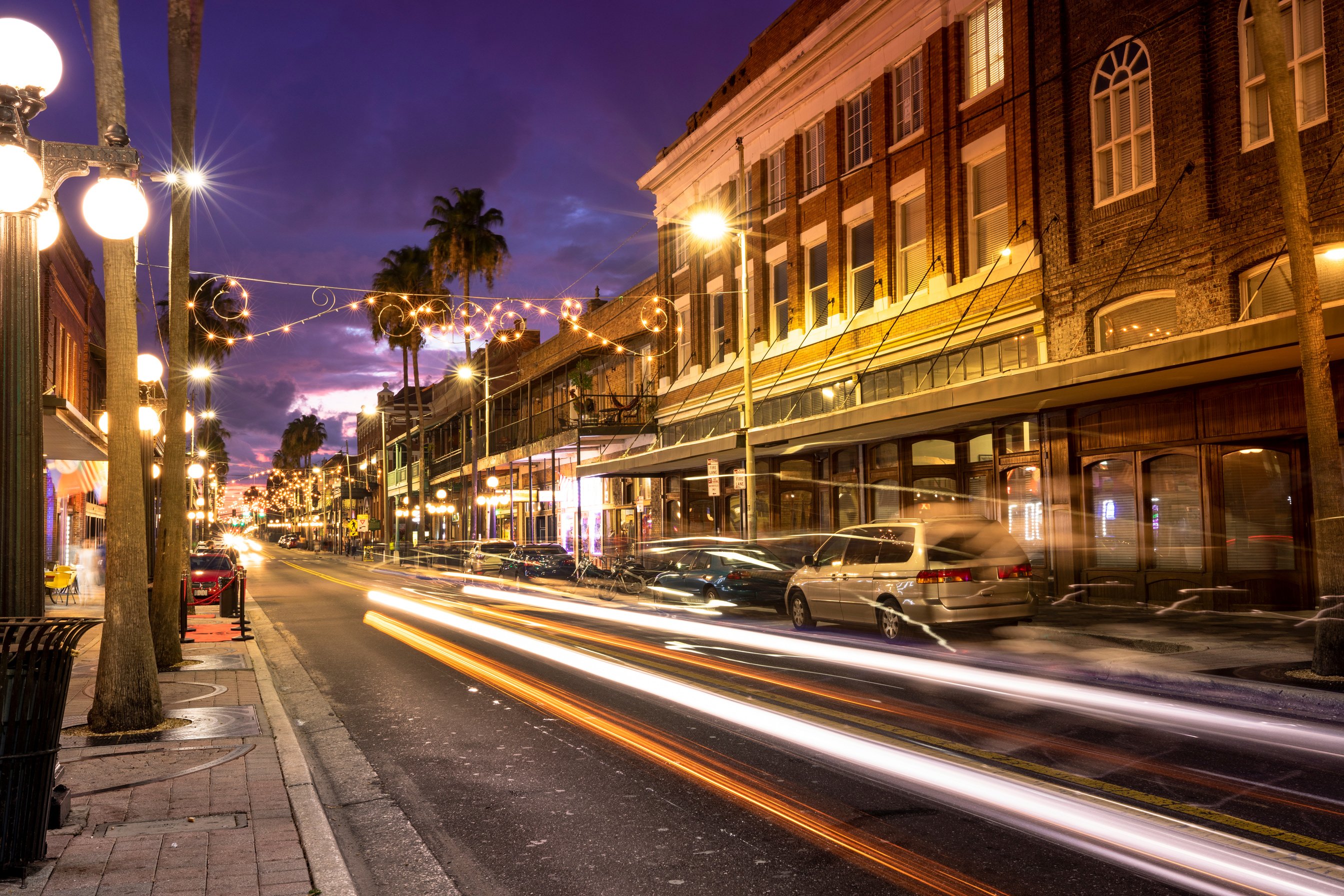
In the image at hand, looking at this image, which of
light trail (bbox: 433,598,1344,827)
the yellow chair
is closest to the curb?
light trail (bbox: 433,598,1344,827)

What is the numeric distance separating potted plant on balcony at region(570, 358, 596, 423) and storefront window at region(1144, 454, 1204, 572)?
20083 mm

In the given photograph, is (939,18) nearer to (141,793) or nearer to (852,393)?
(852,393)

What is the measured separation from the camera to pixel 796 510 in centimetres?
2948

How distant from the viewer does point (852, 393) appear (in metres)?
25.7

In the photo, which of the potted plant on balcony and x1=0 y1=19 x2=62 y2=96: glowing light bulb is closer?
x1=0 y1=19 x2=62 y2=96: glowing light bulb

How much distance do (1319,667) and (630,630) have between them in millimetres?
10449

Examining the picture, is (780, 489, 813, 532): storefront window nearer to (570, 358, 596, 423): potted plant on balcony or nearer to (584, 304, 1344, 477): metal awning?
(584, 304, 1344, 477): metal awning

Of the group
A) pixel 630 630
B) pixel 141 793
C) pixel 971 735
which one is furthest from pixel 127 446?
pixel 630 630

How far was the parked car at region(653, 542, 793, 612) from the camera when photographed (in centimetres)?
2025

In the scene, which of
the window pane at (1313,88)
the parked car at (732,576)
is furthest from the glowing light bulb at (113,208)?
Answer: the window pane at (1313,88)

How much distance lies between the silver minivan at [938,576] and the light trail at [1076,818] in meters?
5.21

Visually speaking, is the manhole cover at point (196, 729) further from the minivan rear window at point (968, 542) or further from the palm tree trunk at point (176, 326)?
the minivan rear window at point (968, 542)

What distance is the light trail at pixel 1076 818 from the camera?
5.04 m

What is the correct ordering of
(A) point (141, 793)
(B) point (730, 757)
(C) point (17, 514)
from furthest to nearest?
(B) point (730, 757)
(A) point (141, 793)
(C) point (17, 514)
